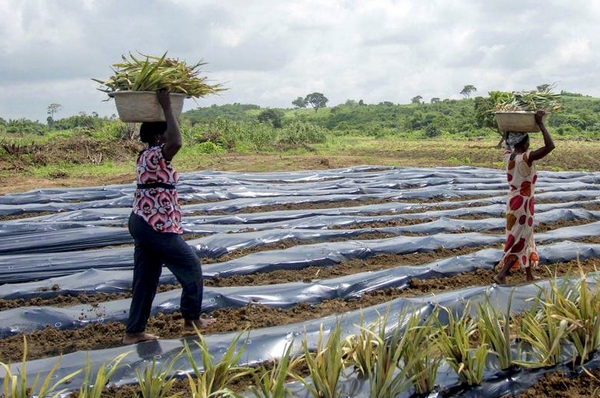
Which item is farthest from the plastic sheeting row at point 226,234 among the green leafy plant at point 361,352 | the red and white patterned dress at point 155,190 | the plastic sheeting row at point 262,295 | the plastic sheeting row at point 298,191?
the green leafy plant at point 361,352

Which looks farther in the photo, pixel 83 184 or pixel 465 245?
pixel 83 184

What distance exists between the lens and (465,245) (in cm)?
664

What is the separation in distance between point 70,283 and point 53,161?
12.7 m

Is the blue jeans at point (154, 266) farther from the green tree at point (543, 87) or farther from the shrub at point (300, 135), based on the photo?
the shrub at point (300, 135)

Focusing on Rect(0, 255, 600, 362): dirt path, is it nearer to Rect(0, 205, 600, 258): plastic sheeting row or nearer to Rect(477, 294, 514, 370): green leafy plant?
Rect(477, 294, 514, 370): green leafy plant

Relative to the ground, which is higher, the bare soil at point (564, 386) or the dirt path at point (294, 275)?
the dirt path at point (294, 275)

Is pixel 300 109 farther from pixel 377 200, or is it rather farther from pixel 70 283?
pixel 70 283

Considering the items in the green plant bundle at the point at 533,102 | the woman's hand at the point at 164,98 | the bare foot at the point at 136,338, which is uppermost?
the woman's hand at the point at 164,98

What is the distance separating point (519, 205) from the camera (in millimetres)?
5160

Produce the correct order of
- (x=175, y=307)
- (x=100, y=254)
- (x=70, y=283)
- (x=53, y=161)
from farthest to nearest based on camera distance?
(x=53, y=161)
(x=100, y=254)
(x=70, y=283)
(x=175, y=307)

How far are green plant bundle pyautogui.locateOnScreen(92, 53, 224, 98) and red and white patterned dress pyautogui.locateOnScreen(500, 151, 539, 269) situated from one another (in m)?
2.60

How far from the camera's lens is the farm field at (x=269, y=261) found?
4086 millimetres

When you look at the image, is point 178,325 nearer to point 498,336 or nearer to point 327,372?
point 327,372

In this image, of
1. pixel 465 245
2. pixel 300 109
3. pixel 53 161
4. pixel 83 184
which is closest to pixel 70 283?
pixel 465 245
